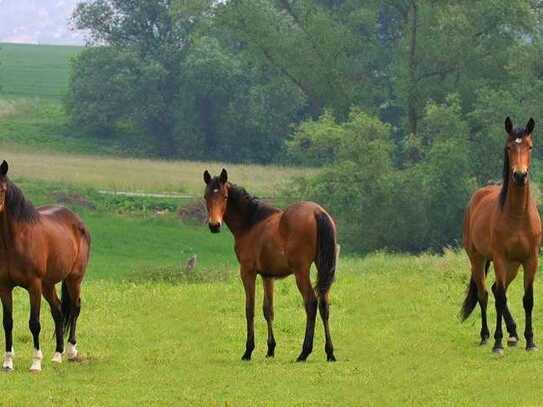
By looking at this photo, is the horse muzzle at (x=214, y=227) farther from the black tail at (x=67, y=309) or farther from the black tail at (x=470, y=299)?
the black tail at (x=470, y=299)

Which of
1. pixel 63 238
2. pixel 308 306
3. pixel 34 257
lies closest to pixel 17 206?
pixel 34 257

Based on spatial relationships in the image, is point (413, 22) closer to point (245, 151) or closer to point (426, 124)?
point (426, 124)

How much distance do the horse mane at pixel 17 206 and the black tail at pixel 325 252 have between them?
11.5 feet

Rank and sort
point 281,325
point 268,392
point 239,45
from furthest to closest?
point 239,45
point 281,325
point 268,392

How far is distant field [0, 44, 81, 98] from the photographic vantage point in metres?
112

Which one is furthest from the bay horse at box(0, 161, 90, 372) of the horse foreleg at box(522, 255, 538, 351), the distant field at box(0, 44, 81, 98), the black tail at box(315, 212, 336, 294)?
the distant field at box(0, 44, 81, 98)

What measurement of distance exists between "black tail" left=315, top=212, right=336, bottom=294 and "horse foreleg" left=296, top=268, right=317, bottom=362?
6.3 inches

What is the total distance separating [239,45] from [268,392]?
73.7m

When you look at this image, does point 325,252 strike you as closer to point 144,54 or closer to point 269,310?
point 269,310

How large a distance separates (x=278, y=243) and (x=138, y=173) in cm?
4756

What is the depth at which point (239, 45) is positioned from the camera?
283 ft

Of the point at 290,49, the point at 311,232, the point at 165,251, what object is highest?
the point at 290,49

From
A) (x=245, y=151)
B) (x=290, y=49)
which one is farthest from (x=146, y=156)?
(x=290, y=49)

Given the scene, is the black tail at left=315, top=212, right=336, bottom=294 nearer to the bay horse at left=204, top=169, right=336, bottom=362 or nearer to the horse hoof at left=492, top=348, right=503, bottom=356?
the bay horse at left=204, top=169, right=336, bottom=362
